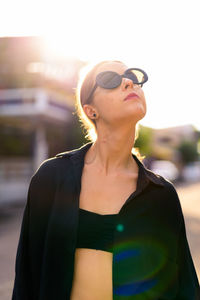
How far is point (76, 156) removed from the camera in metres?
1.85

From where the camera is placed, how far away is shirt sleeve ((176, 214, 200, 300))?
1719mm

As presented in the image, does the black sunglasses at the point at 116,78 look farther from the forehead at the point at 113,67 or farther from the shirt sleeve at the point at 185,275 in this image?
the shirt sleeve at the point at 185,275

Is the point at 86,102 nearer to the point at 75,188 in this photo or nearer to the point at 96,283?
the point at 75,188

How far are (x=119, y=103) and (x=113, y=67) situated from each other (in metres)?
0.22

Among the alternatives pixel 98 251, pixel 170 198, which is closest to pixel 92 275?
pixel 98 251

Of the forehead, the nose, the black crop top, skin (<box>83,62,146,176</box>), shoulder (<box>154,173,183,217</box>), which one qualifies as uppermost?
the forehead

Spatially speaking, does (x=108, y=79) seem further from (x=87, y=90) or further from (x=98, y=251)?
(x=98, y=251)

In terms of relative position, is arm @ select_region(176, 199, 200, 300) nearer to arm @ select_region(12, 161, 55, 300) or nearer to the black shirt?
the black shirt

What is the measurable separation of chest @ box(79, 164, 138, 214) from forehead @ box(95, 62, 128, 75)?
463 mm

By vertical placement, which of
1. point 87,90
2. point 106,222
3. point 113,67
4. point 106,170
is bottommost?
point 106,222

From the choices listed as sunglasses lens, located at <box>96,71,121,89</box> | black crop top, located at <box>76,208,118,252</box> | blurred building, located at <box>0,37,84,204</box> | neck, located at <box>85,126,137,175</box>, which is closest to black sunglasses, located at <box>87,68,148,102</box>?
sunglasses lens, located at <box>96,71,121,89</box>

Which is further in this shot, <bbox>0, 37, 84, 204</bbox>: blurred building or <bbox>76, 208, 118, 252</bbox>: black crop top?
<bbox>0, 37, 84, 204</bbox>: blurred building

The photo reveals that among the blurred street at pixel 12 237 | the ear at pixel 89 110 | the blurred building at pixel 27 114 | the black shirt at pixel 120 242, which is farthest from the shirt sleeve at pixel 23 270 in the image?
the blurred building at pixel 27 114

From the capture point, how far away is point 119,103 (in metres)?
1.71
